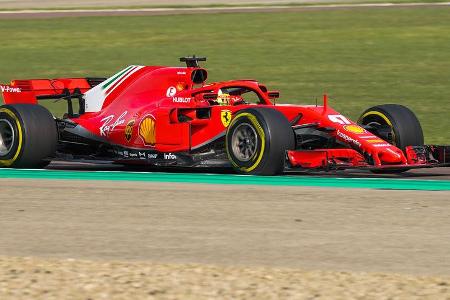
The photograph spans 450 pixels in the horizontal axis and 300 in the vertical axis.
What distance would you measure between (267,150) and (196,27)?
27872mm

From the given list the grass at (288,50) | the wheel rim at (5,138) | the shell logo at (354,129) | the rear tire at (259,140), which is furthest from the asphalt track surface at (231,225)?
the grass at (288,50)

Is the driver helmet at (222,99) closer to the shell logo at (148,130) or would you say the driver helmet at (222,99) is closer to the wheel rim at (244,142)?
Result: the shell logo at (148,130)

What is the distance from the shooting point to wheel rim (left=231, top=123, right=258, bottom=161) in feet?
47.1

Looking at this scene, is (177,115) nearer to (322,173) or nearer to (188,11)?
(322,173)

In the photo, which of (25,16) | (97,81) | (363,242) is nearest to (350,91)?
(97,81)

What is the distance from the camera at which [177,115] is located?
1541 cm

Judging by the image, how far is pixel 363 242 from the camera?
9703mm

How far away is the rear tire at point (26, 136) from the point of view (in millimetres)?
15703

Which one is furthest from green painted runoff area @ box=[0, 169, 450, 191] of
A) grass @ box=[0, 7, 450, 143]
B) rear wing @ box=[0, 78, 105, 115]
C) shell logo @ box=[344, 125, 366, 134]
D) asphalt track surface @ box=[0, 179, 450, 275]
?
grass @ box=[0, 7, 450, 143]

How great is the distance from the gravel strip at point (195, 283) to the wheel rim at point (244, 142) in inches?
230

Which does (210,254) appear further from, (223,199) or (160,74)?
(160,74)

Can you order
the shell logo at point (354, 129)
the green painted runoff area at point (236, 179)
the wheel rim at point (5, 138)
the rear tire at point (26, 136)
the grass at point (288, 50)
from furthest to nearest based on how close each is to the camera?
the grass at point (288, 50), the wheel rim at point (5, 138), the rear tire at point (26, 136), the shell logo at point (354, 129), the green painted runoff area at point (236, 179)

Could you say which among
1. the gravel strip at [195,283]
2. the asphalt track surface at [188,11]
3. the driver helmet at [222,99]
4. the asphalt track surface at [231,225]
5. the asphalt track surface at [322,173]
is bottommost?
the gravel strip at [195,283]

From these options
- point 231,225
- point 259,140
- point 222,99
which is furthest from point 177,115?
point 231,225
